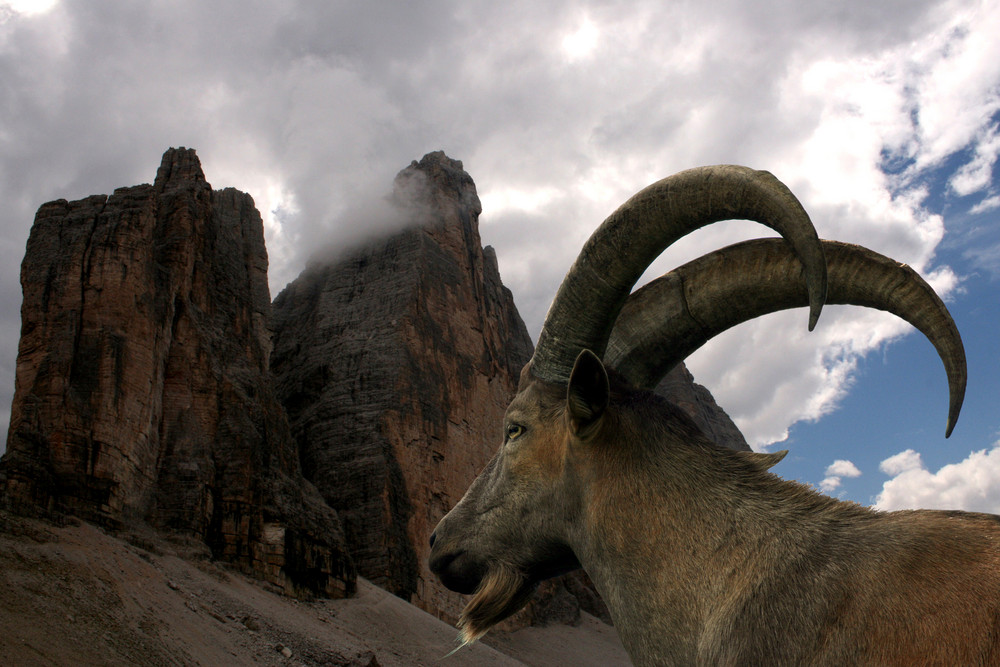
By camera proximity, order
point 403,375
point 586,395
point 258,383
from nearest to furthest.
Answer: point 586,395 → point 258,383 → point 403,375

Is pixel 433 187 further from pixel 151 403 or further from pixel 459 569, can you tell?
pixel 459 569

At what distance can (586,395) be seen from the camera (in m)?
2.82

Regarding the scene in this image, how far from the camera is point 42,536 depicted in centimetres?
1820

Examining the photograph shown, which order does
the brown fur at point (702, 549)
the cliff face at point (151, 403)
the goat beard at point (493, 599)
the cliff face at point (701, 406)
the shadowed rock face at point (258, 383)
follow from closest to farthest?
1. the brown fur at point (702, 549)
2. the goat beard at point (493, 599)
3. the cliff face at point (151, 403)
4. the shadowed rock face at point (258, 383)
5. the cliff face at point (701, 406)

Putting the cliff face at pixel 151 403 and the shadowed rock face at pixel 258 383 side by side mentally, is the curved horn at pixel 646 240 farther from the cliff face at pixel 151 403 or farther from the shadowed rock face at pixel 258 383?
the shadowed rock face at pixel 258 383

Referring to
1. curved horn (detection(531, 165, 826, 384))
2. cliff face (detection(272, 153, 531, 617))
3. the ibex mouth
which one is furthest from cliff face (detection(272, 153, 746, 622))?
curved horn (detection(531, 165, 826, 384))

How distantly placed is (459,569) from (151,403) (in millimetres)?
26658

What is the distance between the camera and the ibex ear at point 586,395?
2.73m

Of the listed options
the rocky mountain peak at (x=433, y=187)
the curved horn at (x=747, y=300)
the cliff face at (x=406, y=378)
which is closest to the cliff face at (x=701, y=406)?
the cliff face at (x=406, y=378)

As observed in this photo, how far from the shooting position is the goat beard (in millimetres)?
3229

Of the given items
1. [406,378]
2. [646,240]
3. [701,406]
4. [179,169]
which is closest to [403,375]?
[406,378]

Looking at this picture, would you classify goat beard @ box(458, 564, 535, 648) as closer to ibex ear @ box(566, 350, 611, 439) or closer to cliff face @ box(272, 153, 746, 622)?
ibex ear @ box(566, 350, 611, 439)

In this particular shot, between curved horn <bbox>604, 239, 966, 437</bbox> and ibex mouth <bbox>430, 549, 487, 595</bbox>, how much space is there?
1.14 m

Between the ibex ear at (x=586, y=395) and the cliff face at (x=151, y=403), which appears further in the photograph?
the cliff face at (x=151, y=403)
